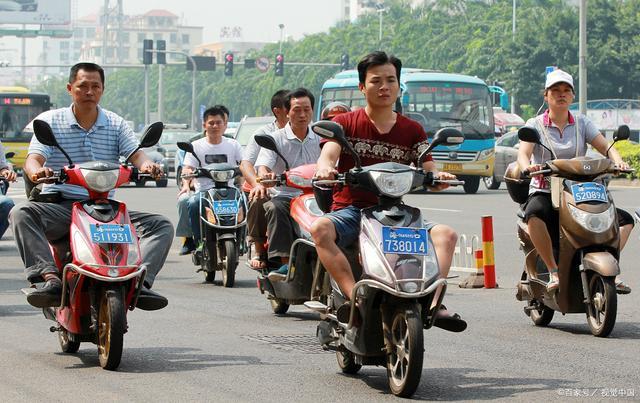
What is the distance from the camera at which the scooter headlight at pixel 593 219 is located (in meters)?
9.56

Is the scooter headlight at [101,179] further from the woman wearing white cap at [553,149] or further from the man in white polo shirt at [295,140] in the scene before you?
the man in white polo shirt at [295,140]

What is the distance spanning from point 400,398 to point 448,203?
2083 centimetres

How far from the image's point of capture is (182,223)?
14.6 m

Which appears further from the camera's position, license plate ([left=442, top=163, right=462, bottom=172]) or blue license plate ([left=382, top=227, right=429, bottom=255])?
license plate ([left=442, top=163, right=462, bottom=172])

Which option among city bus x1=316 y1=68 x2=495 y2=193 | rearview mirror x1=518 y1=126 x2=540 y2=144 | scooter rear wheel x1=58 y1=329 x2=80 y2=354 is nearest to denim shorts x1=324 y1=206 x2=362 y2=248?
scooter rear wheel x1=58 y1=329 x2=80 y2=354

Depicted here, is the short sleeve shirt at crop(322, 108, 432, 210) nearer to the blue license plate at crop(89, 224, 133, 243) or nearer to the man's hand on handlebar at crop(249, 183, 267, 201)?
the blue license plate at crop(89, 224, 133, 243)

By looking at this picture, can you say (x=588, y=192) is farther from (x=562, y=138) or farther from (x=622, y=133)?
(x=562, y=138)

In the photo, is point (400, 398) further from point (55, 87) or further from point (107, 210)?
point (55, 87)

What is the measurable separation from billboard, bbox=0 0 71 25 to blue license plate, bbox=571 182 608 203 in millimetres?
105833

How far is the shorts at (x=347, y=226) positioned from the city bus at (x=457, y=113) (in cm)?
2550

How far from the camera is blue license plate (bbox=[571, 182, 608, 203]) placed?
959 cm

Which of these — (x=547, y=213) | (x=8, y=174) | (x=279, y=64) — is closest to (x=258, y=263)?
(x=8, y=174)

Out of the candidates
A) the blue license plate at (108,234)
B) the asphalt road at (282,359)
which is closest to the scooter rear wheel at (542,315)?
the asphalt road at (282,359)

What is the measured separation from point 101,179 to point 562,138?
353 cm
